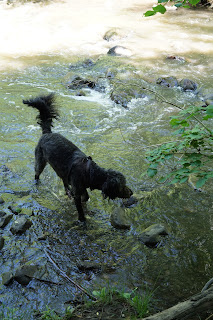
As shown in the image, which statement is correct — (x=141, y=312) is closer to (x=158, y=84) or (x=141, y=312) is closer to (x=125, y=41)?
(x=158, y=84)

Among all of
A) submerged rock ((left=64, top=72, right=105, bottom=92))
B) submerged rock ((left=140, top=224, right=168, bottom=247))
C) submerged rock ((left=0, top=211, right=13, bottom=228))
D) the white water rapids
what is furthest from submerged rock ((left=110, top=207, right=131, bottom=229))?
the white water rapids

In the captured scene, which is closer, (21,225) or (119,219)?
(21,225)

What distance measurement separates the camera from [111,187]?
4.82 m

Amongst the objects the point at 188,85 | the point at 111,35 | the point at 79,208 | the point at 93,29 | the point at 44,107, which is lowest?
the point at 188,85

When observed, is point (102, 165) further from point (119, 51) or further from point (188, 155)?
Answer: point (119, 51)

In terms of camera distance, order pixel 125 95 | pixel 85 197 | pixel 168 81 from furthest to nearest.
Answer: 1. pixel 168 81
2. pixel 125 95
3. pixel 85 197

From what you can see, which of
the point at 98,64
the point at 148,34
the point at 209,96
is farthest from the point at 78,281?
the point at 148,34

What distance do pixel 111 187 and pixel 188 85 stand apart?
24.2 feet

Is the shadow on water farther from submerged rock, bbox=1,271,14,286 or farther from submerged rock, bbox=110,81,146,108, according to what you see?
submerged rock, bbox=110,81,146,108

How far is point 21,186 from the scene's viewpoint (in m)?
6.19

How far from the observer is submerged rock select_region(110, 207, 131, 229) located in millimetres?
5043

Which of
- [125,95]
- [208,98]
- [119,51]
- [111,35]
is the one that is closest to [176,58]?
[119,51]

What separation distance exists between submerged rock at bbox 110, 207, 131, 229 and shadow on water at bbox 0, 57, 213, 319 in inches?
3.3

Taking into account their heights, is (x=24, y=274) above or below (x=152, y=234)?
above
